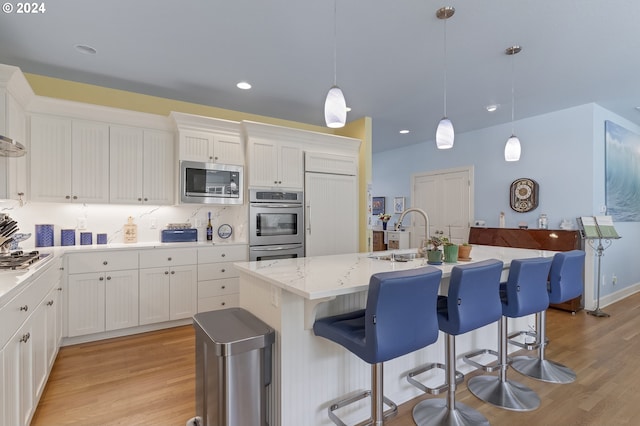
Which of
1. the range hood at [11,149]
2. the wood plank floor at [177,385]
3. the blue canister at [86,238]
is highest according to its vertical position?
the range hood at [11,149]

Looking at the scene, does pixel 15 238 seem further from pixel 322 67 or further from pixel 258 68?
pixel 322 67

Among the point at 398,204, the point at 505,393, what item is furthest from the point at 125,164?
the point at 398,204

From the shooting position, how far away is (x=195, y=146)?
3748 mm

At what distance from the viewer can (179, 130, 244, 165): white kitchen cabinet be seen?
12.1ft

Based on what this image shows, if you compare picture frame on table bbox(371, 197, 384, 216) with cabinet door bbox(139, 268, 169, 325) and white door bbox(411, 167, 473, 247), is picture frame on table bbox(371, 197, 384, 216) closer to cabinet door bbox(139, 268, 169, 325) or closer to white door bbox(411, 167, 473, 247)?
white door bbox(411, 167, 473, 247)

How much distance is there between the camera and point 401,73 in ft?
10.8

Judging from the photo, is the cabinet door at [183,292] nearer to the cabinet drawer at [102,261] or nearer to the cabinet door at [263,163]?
the cabinet drawer at [102,261]

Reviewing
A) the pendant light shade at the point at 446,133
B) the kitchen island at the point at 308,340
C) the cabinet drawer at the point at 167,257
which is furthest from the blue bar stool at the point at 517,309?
the cabinet drawer at the point at 167,257

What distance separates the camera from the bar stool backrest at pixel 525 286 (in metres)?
2.18

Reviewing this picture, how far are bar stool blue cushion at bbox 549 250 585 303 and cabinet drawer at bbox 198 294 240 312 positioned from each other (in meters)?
3.25

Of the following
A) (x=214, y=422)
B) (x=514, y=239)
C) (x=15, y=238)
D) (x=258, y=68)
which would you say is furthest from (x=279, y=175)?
(x=514, y=239)

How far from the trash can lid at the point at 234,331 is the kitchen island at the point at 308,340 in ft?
0.22

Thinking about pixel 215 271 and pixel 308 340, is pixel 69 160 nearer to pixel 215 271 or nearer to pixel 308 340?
pixel 215 271

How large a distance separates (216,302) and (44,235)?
1.92 m
